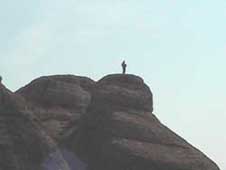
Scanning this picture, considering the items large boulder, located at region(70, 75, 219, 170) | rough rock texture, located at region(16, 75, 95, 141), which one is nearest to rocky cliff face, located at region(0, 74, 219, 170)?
large boulder, located at region(70, 75, 219, 170)

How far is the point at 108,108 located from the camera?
4644cm

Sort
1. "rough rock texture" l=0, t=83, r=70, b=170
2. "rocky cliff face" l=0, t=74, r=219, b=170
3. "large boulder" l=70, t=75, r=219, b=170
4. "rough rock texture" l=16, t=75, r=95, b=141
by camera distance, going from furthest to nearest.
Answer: "rough rock texture" l=16, t=75, r=95, b=141 → "large boulder" l=70, t=75, r=219, b=170 → "rocky cliff face" l=0, t=74, r=219, b=170 → "rough rock texture" l=0, t=83, r=70, b=170

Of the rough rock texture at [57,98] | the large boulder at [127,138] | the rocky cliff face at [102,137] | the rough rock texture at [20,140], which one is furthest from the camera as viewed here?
the rough rock texture at [57,98]

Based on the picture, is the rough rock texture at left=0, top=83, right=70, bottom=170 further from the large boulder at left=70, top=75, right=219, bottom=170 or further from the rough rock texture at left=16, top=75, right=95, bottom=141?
the rough rock texture at left=16, top=75, right=95, bottom=141

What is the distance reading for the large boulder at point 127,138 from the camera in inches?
1692

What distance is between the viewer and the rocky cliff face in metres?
39.8

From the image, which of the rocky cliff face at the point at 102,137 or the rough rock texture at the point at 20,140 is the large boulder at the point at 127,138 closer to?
the rocky cliff face at the point at 102,137

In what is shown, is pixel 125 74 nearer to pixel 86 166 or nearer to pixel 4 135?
pixel 86 166

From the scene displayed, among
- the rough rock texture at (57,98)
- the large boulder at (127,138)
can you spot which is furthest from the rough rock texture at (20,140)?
the rough rock texture at (57,98)

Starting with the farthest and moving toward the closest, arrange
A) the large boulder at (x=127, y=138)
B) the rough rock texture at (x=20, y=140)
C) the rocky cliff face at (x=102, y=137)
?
1. the large boulder at (x=127, y=138)
2. the rocky cliff face at (x=102, y=137)
3. the rough rock texture at (x=20, y=140)

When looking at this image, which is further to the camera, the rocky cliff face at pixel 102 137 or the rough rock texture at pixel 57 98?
the rough rock texture at pixel 57 98

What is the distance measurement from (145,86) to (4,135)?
14212mm

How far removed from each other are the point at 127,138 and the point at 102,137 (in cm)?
183

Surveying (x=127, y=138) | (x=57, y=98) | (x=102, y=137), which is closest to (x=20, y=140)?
(x=102, y=137)
